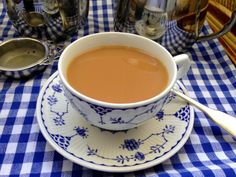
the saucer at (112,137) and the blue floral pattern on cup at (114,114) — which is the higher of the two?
the blue floral pattern on cup at (114,114)

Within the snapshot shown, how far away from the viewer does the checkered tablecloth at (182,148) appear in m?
0.44

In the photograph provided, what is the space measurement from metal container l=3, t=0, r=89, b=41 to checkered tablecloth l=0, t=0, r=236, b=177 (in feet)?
0.27

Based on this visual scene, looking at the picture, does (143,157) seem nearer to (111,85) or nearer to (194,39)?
(111,85)

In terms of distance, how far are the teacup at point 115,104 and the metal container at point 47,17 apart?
0.16 metres

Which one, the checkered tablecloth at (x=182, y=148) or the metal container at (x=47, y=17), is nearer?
the checkered tablecloth at (x=182, y=148)

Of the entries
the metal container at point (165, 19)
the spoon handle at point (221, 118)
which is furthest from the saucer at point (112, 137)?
the metal container at point (165, 19)

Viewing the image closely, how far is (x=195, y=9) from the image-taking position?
568mm

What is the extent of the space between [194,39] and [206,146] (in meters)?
0.22

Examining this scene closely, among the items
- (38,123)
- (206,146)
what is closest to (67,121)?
(38,123)

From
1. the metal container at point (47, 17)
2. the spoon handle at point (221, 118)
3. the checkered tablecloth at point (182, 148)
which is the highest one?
the metal container at point (47, 17)

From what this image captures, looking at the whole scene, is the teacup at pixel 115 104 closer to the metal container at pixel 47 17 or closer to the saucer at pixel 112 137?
the saucer at pixel 112 137

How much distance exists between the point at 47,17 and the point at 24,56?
3.2 inches

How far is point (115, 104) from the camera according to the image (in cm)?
38

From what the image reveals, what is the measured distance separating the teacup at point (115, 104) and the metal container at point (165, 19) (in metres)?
0.09
